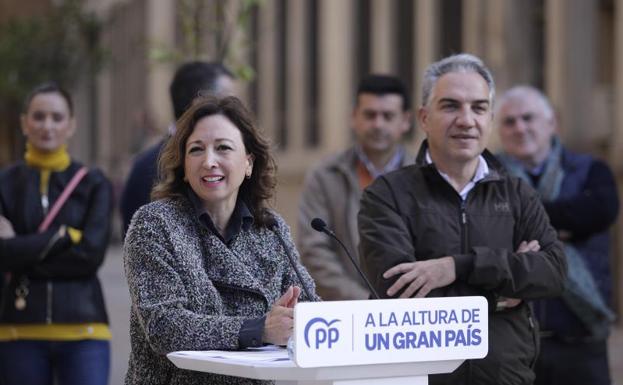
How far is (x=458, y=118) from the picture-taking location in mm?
5008

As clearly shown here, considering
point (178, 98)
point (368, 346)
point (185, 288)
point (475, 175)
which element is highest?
point (178, 98)

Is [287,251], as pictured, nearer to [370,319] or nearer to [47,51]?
[370,319]

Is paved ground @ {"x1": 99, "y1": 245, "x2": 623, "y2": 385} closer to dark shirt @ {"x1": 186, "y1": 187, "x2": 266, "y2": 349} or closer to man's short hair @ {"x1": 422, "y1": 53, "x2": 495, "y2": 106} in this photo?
man's short hair @ {"x1": 422, "y1": 53, "x2": 495, "y2": 106}

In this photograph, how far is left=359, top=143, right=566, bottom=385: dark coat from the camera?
15.7 ft

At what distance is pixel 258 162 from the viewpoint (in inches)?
179

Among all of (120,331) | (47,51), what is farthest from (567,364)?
(47,51)

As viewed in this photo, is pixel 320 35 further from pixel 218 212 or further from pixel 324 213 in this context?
pixel 218 212

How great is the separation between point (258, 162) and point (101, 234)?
7.33 feet

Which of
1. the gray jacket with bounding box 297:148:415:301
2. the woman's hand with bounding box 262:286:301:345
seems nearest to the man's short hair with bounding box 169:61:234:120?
the gray jacket with bounding box 297:148:415:301

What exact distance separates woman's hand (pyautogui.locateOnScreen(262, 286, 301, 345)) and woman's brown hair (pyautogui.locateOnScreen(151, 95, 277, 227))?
0.47m

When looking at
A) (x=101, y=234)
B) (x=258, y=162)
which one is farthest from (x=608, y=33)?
(x=258, y=162)

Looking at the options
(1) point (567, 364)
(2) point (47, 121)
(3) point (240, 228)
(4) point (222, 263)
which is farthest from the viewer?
(2) point (47, 121)

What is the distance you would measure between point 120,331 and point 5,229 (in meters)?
9.03

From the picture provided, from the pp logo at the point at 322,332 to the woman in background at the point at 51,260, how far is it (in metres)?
2.95
